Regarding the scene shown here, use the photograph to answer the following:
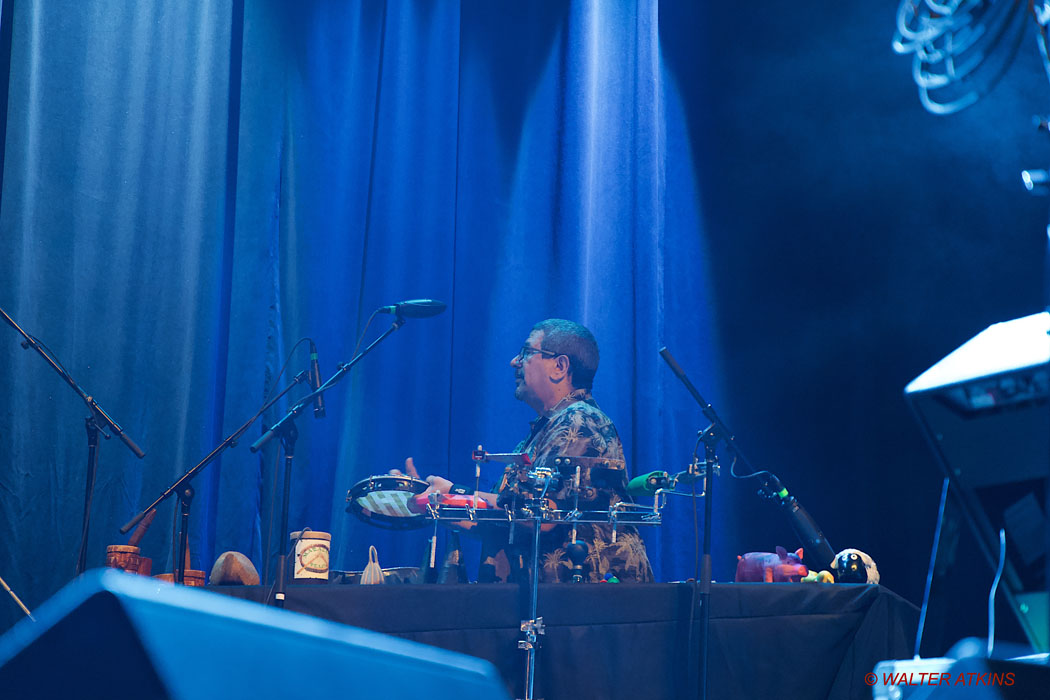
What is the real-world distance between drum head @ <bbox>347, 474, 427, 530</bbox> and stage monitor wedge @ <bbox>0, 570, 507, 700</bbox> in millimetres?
2368

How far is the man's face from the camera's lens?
3.73 m

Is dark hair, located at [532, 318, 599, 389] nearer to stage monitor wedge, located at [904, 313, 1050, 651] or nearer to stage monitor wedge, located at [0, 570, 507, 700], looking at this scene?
stage monitor wedge, located at [904, 313, 1050, 651]

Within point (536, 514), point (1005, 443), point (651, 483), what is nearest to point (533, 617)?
point (536, 514)

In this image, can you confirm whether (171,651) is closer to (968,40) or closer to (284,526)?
(968,40)

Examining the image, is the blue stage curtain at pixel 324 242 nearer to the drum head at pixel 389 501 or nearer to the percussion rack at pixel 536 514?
the drum head at pixel 389 501

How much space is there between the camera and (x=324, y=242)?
4.47 m

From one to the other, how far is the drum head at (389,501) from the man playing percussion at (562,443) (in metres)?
0.07

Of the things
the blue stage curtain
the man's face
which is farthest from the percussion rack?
the blue stage curtain

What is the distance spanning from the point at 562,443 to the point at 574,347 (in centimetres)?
58

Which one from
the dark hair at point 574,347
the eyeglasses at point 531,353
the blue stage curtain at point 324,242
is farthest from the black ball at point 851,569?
the blue stage curtain at point 324,242

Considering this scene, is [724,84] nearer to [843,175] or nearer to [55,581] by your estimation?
[843,175]

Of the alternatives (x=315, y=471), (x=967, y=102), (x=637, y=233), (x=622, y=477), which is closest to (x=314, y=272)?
(x=315, y=471)

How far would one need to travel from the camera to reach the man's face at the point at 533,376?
373cm

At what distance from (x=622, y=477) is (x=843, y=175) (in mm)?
2225
